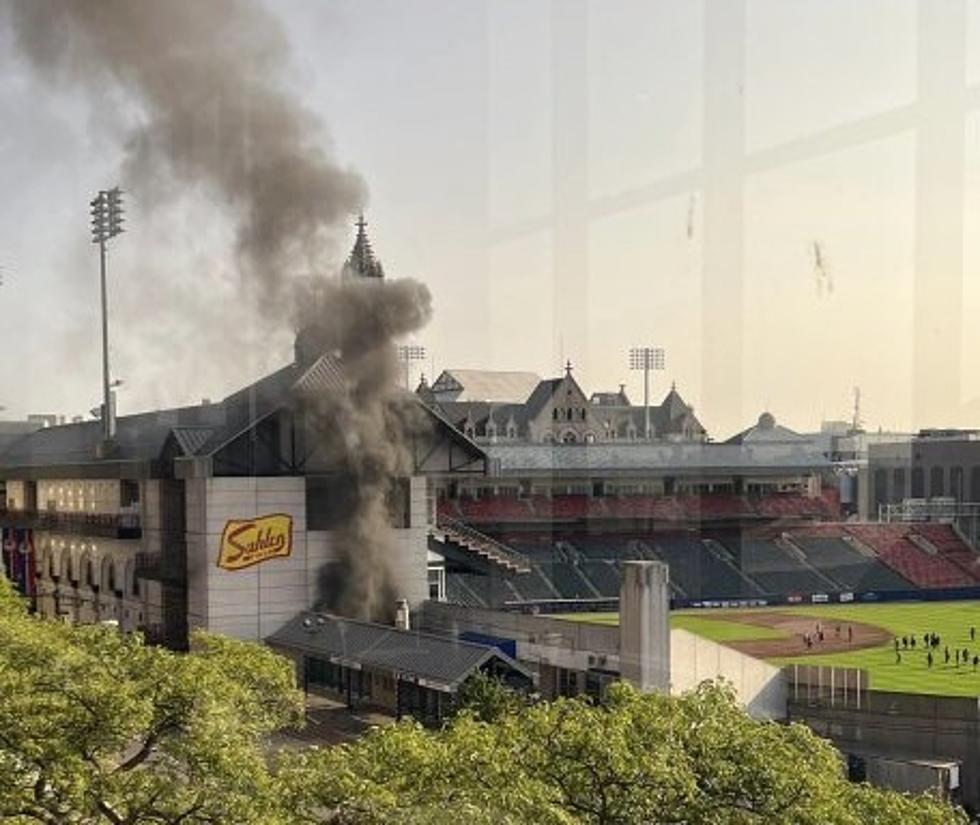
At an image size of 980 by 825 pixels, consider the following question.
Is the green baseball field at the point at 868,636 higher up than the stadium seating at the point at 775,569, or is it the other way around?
the stadium seating at the point at 775,569

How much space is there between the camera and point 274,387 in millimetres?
21469

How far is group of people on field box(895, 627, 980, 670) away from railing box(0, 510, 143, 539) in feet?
50.4

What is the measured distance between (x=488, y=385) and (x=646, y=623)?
3838 cm

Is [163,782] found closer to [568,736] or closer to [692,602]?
[568,736]

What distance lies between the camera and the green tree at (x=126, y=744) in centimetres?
722

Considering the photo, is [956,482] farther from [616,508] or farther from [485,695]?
[485,695]

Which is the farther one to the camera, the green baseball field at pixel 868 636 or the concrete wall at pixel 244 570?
the green baseball field at pixel 868 636

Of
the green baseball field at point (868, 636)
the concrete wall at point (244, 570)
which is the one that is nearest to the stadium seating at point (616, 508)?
the green baseball field at point (868, 636)

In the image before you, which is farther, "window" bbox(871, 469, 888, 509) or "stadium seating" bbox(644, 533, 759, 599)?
"window" bbox(871, 469, 888, 509)

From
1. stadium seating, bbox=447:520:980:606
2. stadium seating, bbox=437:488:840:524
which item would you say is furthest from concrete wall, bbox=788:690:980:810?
stadium seating, bbox=437:488:840:524

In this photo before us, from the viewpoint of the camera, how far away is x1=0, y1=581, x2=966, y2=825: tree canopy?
6.88 metres

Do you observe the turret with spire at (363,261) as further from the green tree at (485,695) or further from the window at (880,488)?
the window at (880,488)

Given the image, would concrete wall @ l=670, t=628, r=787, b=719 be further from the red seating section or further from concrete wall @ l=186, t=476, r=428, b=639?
the red seating section

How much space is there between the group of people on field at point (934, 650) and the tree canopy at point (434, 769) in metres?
17.3
